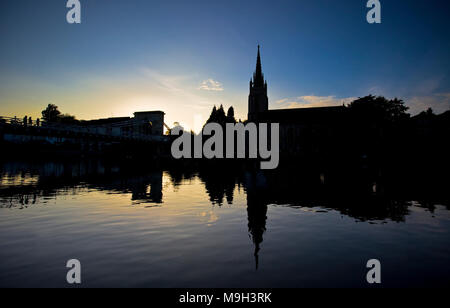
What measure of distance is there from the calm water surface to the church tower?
358 ft

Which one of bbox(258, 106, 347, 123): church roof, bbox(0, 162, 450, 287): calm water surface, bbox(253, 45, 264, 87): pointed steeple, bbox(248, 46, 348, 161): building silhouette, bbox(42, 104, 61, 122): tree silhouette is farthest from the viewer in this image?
bbox(42, 104, 61, 122): tree silhouette

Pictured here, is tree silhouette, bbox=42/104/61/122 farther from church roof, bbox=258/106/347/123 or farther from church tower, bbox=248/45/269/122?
church roof, bbox=258/106/347/123

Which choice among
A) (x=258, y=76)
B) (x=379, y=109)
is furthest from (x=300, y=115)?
(x=379, y=109)

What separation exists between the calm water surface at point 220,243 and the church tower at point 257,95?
358 feet

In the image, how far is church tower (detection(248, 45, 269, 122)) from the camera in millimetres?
122250

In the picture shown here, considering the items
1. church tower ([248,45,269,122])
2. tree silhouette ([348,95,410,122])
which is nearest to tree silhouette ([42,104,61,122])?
church tower ([248,45,269,122])

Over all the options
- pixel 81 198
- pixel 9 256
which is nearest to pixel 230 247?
pixel 9 256

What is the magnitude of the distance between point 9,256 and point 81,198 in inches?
407

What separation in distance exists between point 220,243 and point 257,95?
391ft

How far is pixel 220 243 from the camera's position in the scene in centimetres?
904

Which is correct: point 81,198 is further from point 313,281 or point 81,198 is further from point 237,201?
point 313,281

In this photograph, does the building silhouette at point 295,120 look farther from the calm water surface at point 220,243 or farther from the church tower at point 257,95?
the calm water surface at point 220,243

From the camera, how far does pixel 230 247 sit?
8.66 m
